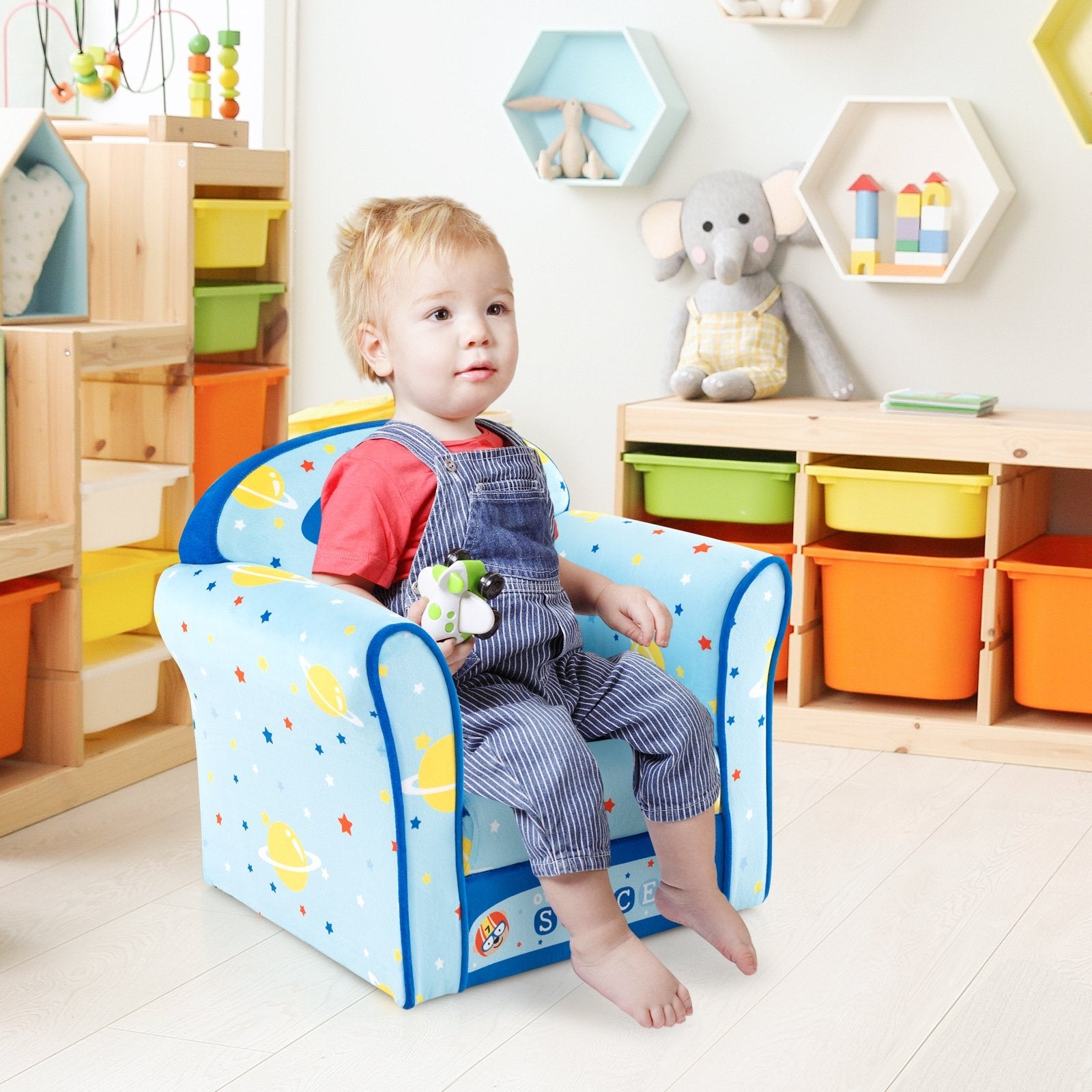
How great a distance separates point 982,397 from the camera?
2551mm

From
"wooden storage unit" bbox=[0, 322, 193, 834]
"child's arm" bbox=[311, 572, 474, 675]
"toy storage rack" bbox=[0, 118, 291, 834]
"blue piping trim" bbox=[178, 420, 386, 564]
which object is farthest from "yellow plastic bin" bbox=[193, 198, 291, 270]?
"child's arm" bbox=[311, 572, 474, 675]

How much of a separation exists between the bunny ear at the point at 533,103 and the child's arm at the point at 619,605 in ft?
4.71

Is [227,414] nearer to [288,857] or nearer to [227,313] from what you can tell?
[227,313]

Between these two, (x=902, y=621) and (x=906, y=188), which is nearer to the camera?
(x=902, y=621)

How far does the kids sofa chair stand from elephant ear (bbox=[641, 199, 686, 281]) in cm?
111

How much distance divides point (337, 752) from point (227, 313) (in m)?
1.11

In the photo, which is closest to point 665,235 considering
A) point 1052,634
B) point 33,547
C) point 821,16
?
point 821,16

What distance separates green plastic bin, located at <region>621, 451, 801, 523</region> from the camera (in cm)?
A: 262

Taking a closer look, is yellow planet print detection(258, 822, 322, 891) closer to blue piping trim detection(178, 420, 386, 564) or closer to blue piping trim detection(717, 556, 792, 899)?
blue piping trim detection(178, 420, 386, 564)

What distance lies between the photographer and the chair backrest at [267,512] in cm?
175

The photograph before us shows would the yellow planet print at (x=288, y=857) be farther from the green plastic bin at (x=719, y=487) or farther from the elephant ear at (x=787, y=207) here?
the elephant ear at (x=787, y=207)

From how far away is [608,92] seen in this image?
296cm

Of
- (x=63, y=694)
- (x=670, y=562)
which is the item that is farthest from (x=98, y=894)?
(x=670, y=562)

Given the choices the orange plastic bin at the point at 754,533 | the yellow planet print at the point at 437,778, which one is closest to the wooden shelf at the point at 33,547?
the yellow planet print at the point at 437,778
